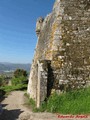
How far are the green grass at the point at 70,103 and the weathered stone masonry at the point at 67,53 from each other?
382 millimetres

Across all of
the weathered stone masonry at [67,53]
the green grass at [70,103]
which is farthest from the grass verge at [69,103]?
the weathered stone masonry at [67,53]

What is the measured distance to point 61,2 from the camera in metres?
15.2

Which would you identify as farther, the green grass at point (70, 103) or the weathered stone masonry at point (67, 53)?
the weathered stone masonry at point (67, 53)

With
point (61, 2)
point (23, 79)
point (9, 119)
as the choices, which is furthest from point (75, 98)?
point (23, 79)

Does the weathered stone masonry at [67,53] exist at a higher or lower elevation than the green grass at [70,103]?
higher

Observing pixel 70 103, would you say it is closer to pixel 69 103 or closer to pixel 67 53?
pixel 69 103

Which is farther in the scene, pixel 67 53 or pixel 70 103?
pixel 67 53

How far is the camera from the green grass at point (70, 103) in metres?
12.3

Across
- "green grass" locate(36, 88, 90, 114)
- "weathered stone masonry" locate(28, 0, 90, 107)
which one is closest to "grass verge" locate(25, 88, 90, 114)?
"green grass" locate(36, 88, 90, 114)

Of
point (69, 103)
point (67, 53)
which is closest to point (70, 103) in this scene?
point (69, 103)

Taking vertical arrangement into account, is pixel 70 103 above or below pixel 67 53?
below

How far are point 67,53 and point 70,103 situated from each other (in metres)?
2.92

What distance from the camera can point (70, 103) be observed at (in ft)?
42.0

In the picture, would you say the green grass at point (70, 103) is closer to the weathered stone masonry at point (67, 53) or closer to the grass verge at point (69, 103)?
the grass verge at point (69, 103)
